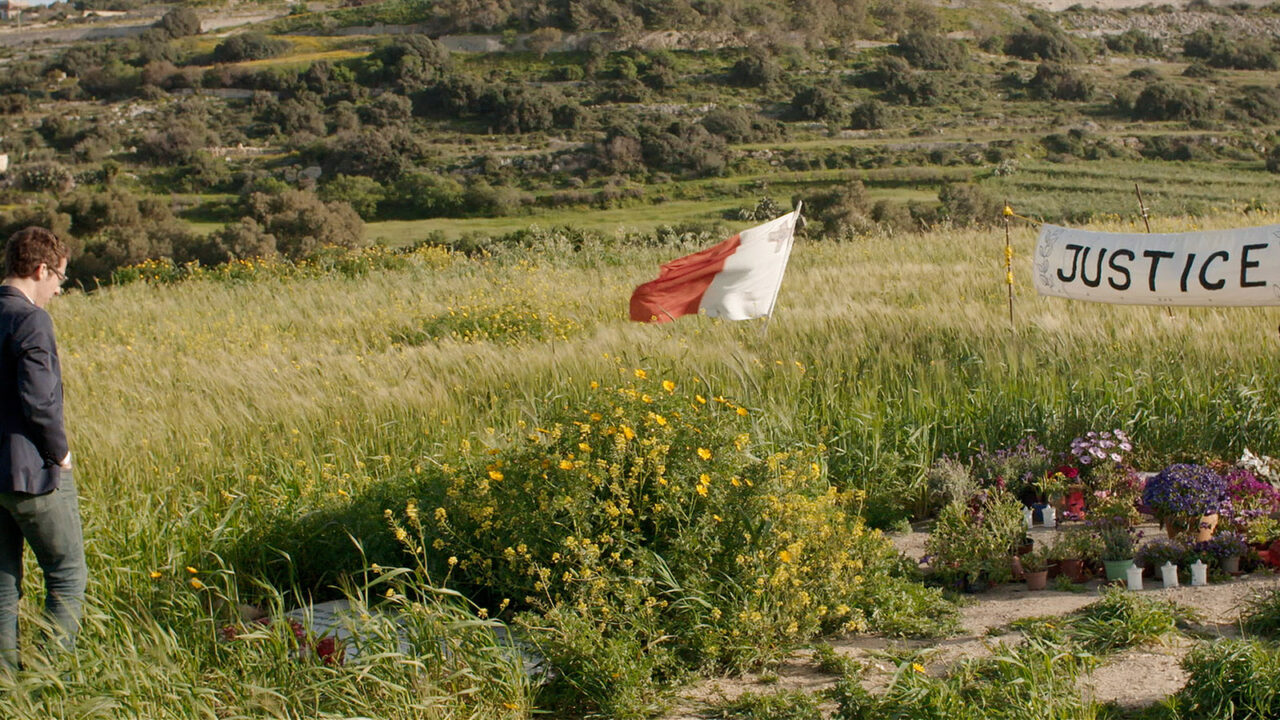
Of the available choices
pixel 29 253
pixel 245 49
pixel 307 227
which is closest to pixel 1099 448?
pixel 29 253

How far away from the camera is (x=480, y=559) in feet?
17.0

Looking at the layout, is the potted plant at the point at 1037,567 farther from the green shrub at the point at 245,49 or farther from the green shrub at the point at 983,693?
the green shrub at the point at 245,49

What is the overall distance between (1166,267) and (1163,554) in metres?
2.96

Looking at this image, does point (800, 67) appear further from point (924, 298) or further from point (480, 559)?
point (480, 559)

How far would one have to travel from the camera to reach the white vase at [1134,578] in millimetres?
5371

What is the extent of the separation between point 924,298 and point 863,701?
10006 mm

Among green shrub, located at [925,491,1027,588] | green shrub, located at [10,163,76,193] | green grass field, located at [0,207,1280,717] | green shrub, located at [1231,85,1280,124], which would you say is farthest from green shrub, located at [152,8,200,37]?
green shrub, located at [925,491,1027,588]

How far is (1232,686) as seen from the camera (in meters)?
3.93

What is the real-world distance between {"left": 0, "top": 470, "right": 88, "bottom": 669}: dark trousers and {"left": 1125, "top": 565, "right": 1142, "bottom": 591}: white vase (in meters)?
4.46

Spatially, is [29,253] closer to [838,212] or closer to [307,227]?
[838,212]

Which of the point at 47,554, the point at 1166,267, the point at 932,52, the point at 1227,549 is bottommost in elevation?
the point at 932,52

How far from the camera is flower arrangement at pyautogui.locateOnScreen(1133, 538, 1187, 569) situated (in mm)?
5555

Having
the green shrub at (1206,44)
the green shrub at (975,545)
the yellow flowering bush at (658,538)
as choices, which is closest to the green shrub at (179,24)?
the green shrub at (1206,44)

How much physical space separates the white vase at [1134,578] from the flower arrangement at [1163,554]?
18cm
